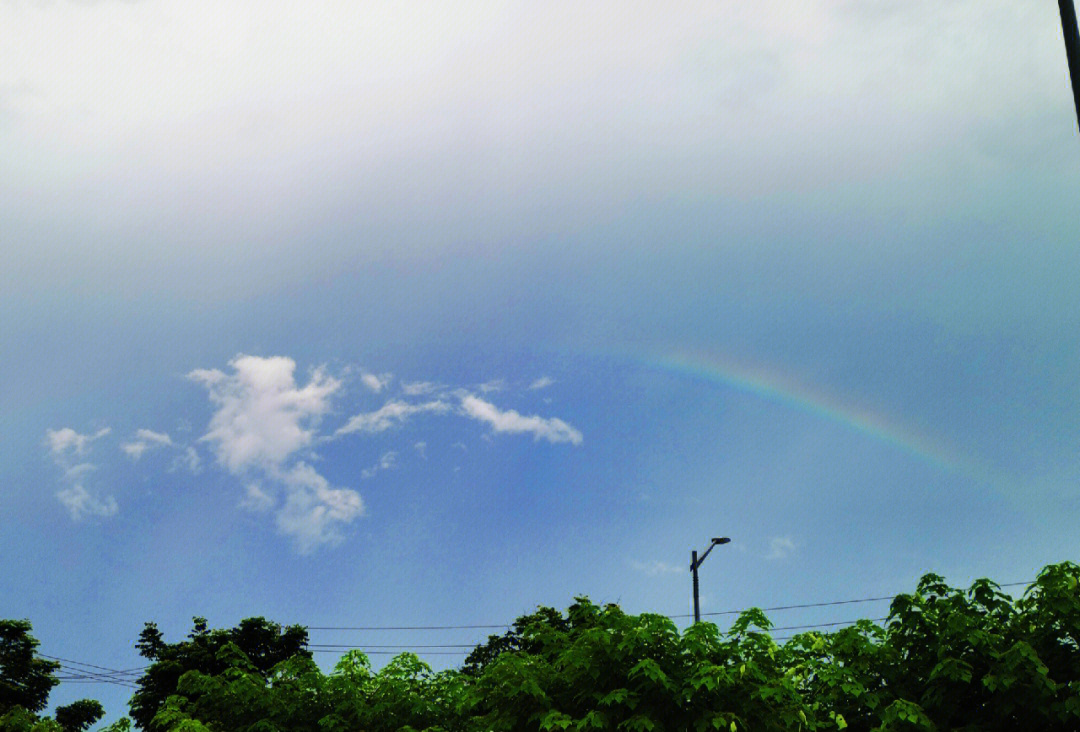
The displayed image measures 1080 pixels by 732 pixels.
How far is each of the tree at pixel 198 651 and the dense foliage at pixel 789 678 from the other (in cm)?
2878

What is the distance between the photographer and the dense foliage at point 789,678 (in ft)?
47.9

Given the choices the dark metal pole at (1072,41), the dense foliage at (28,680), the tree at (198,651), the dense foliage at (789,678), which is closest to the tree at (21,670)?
the dense foliage at (28,680)

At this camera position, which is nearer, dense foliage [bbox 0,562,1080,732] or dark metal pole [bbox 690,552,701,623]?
dense foliage [bbox 0,562,1080,732]

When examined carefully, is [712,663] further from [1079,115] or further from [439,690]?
[1079,115]

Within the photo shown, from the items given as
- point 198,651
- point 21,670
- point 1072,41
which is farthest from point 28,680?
point 1072,41

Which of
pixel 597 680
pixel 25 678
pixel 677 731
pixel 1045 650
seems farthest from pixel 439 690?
pixel 25 678

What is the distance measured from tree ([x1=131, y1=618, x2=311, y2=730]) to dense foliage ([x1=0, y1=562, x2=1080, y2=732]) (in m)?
28.8

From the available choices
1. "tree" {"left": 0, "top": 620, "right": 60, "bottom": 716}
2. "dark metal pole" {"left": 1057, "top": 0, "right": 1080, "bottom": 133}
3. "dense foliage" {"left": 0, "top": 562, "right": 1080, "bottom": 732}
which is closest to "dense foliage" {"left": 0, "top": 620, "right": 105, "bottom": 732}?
"tree" {"left": 0, "top": 620, "right": 60, "bottom": 716}

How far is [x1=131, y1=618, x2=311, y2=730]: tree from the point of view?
44.5 m

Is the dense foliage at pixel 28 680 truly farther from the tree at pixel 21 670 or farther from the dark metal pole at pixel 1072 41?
the dark metal pole at pixel 1072 41

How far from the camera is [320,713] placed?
18.8 metres

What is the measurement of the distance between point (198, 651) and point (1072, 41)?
4463cm

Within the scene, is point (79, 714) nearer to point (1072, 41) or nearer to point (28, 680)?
point (28, 680)

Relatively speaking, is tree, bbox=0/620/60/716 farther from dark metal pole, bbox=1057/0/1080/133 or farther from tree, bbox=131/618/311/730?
dark metal pole, bbox=1057/0/1080/133
